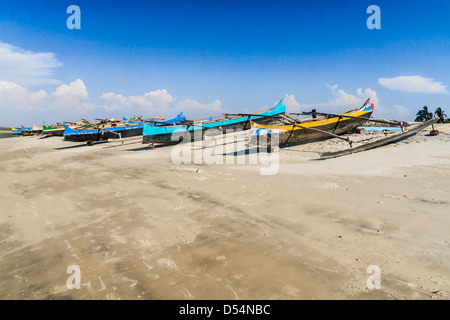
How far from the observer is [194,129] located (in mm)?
19500

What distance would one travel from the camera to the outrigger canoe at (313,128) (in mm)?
14320

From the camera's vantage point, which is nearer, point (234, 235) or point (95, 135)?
point (234, 235)

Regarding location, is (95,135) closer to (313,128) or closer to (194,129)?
(194,129)

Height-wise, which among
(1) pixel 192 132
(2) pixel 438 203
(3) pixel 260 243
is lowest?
(3) pixel 260 243

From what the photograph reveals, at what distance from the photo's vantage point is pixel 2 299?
132 inches

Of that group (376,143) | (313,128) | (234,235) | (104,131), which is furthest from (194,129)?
(234,235)

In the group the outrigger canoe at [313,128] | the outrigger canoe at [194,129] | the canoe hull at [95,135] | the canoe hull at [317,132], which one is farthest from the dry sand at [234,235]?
the canoe hull at [95,135]

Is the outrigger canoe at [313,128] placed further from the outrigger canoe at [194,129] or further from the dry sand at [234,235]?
the dry sand at [234,235]

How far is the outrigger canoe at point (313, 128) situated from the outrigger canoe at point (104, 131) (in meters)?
9.22

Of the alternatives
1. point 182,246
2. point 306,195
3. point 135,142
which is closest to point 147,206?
point 182,246

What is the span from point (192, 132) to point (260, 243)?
15.9 meters

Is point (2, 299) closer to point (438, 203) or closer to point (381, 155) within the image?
point (438, 203)

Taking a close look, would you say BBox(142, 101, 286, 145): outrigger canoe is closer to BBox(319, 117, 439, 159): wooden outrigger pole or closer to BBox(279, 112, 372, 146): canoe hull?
BBox(279, 112, 372, 146): canoe hull

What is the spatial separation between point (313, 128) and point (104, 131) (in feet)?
65.5
